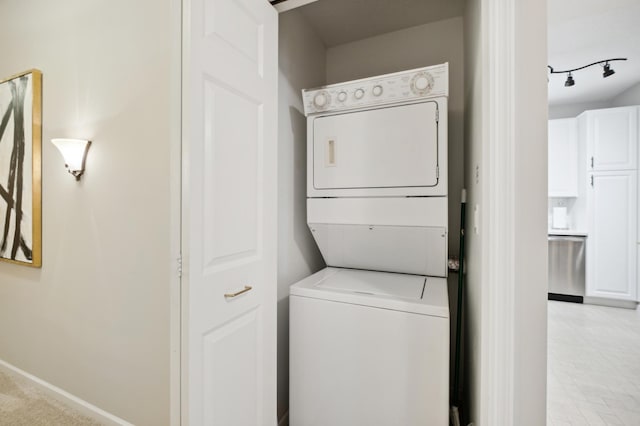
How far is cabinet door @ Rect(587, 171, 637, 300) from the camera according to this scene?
3.68m

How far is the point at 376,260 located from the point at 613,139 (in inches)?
158

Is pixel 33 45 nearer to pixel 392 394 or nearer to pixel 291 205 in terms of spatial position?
pixel 291 205

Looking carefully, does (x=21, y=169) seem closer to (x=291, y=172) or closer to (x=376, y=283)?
(x=291, y=172)

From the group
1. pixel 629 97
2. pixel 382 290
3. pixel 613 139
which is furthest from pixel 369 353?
pixel 629 97

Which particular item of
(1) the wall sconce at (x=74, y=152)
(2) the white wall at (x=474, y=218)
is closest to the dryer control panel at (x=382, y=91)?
(2) the white wall at (x=474, y=218)

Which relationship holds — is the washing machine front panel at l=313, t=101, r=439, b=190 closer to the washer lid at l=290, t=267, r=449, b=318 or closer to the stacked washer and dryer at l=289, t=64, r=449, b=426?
the stacked washer and dryer at l=289, t=64, r=449, b=426

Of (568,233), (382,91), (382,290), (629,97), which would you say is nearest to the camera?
(382,290)

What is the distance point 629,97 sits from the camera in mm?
3863

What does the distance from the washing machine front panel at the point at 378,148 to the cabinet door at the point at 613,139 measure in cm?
375

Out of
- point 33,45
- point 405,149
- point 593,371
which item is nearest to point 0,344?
point 33,45

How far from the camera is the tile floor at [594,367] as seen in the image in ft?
6.32

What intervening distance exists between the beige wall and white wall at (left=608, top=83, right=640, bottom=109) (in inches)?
207

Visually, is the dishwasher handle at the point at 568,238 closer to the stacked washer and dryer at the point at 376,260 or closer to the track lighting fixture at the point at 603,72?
the track lighting fixture at the point at 603,72

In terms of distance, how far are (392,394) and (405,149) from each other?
1236 millimetres
